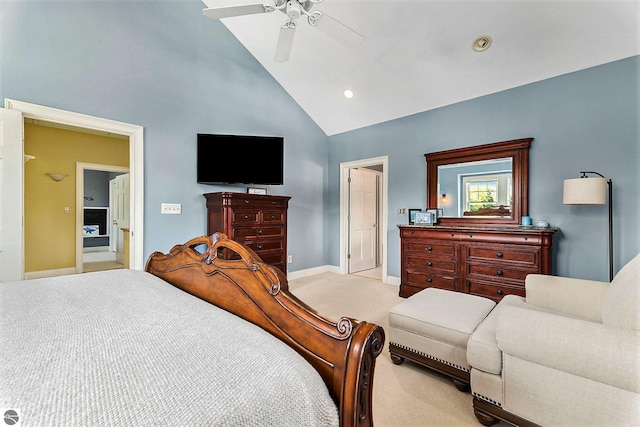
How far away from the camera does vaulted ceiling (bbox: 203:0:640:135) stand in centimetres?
250

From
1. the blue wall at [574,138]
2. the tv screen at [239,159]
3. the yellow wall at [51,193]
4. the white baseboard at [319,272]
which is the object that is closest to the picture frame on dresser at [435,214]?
the blue wall at [574,138]

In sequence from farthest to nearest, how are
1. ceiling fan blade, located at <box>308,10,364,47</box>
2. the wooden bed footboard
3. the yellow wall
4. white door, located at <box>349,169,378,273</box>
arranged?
1. white door, located at <box>349,169,378,273</box>
2. the yellow wall
3. ceiling fan blade, located at <box>308,10,364,47</box>
4. the wooden bed footboard

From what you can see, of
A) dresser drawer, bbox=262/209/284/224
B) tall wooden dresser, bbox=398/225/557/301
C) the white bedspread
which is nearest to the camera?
the white bedspread

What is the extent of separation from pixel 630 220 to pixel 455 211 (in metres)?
1.57

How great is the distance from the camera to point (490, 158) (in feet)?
11.1

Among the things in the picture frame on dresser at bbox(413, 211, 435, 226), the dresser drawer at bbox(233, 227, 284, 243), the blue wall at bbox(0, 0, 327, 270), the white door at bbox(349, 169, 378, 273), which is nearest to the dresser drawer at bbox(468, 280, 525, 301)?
the picture frame on dresser at bbox(413, 211, 435, 226)

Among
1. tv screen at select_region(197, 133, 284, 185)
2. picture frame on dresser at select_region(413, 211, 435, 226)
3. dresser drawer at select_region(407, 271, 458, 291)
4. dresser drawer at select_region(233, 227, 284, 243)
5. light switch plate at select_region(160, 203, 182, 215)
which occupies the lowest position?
dresser drawer at select_region(407, 271, 458, 291)

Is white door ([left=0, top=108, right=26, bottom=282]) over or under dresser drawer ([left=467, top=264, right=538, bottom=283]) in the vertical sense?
over

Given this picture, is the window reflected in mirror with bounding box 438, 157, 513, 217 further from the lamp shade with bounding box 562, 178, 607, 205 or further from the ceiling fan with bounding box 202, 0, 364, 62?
the ceiling fan with bounding box 202, 0, 364, 62

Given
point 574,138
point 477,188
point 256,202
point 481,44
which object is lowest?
point 256,202

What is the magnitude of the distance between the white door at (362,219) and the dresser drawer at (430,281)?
1.65 metres

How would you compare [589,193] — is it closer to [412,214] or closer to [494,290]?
[494,290]

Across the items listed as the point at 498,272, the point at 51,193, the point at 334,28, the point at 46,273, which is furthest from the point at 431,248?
the point at 51,193

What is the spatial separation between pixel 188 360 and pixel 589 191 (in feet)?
11.1
